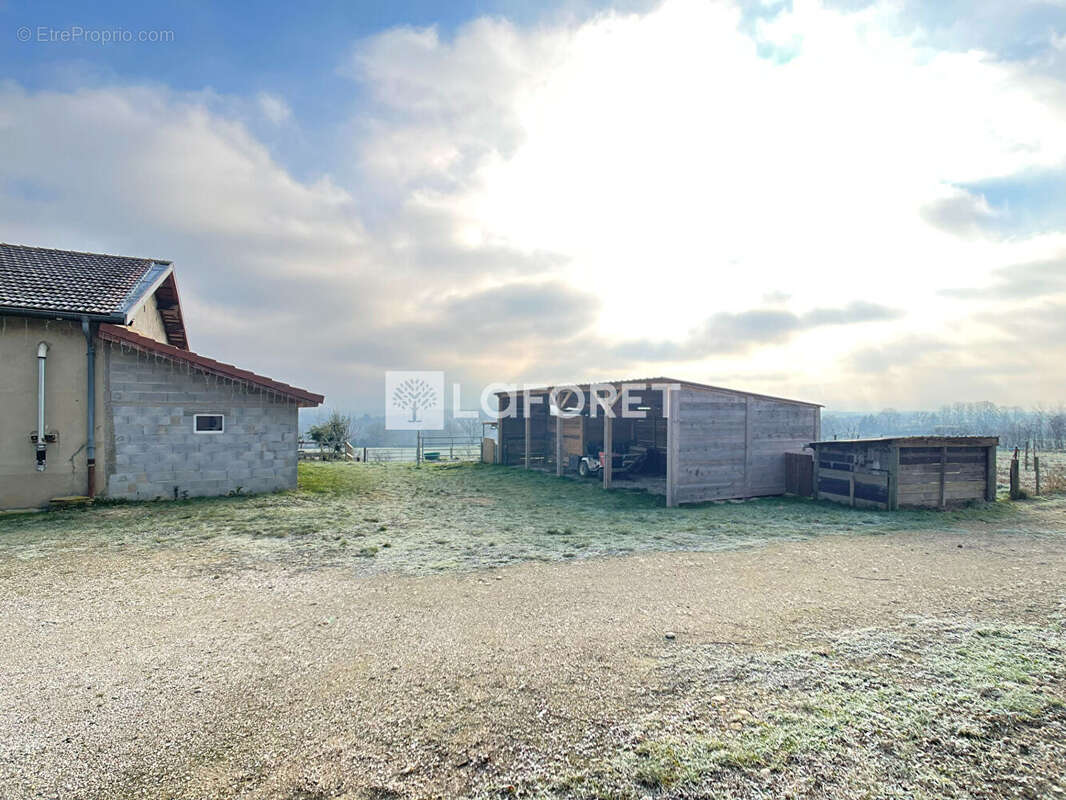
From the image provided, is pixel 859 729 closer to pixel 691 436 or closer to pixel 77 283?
pixel 691 436

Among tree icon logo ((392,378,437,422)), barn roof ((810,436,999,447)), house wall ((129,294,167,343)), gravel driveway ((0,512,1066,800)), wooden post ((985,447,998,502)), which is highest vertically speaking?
house wall ((129,294,167,343))

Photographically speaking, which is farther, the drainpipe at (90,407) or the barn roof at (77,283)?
the drainpipe at (90,407)

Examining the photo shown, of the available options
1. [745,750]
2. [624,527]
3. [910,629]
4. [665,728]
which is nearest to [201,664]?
[665,728]

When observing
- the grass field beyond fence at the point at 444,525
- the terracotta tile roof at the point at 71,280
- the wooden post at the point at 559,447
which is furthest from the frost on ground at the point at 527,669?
the wooden post at the point at 559,447

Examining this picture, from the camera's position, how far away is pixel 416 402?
2898cm

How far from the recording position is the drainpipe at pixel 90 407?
1082cm

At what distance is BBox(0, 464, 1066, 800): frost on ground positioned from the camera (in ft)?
9.16

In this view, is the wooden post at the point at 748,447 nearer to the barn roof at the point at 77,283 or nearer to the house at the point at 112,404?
the house at the point at 112,404

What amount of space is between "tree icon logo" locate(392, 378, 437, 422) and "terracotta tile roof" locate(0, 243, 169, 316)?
50.0 ft

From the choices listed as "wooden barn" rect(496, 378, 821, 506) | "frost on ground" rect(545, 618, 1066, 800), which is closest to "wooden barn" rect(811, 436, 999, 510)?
"wooden barn" rect(496, 378, 821, 506)

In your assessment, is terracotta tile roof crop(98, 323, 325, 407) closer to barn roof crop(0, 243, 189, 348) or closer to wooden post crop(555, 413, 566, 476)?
barn roof crop(0, 243, 189, 348)

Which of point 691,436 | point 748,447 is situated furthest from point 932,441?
point 691,436

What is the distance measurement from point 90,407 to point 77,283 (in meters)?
3.19

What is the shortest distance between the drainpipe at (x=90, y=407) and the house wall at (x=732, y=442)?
12.1 metres
